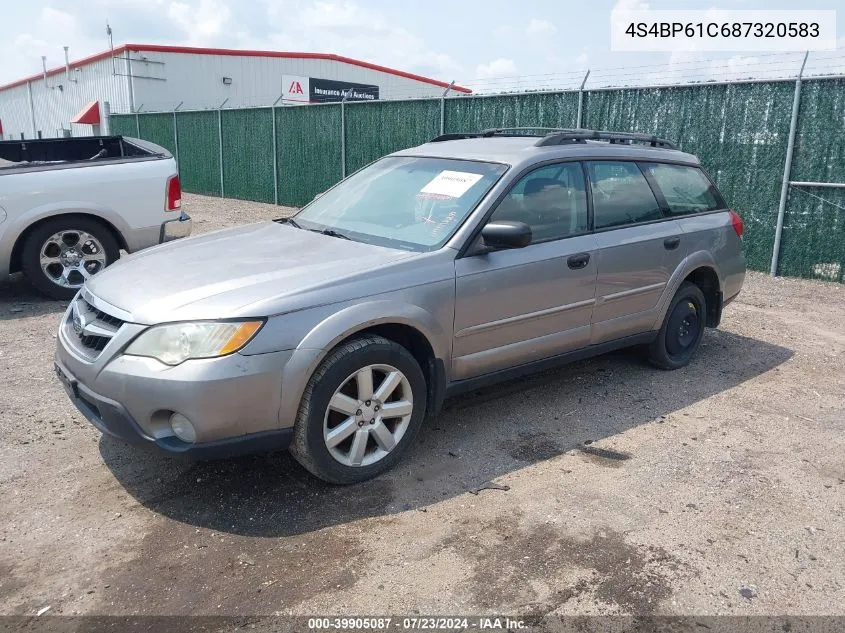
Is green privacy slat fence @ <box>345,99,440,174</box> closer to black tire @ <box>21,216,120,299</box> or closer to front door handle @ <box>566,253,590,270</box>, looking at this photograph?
black tire @ <box>21,216,120,299</box>

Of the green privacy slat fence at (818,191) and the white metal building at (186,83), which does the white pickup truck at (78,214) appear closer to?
the green privacy slat fence at (818,191)

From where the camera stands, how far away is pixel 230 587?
2.86 m

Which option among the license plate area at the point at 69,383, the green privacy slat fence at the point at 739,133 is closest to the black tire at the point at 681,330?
the license plate area at the point at 69,383

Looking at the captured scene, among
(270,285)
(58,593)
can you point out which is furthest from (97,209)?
(58,593)

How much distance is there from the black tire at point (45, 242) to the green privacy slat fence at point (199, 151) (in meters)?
11.7

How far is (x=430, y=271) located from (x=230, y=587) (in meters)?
1.78

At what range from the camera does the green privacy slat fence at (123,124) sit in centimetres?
2264

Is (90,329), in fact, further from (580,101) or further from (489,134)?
(580,101)

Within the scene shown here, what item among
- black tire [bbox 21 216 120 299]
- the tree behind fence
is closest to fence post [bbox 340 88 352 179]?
the tree behind fence

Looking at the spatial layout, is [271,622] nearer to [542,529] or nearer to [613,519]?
[542,529]

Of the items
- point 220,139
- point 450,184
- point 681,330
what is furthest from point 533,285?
point 220,139

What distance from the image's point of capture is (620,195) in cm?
495

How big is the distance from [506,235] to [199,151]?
666 inches

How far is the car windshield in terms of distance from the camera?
13.4 ft
